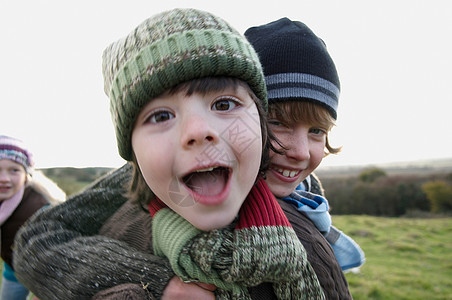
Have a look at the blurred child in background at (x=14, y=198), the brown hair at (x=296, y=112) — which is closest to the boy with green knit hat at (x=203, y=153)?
the brown hair at (x=296, y=112)

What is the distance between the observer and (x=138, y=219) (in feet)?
4.06

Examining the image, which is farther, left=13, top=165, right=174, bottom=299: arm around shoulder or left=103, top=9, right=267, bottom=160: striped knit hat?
left=13, top=165, right=174, bottom=299: arm around shoulder

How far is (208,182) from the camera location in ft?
2.64

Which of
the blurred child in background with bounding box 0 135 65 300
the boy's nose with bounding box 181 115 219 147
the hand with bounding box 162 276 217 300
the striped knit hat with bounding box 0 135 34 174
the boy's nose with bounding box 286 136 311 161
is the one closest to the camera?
the boy's nose with bounding box 181 115 219 147

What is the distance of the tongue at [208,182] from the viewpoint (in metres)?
0.79

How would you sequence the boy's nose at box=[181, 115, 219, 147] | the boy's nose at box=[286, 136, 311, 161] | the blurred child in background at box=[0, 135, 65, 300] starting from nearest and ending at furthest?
the boy's nose at box=[181, 115, 219, 147] < the boy's nose at box=[286, 136, 311, 161] < the blurred child in background at box=[0, 135, 65, 300]

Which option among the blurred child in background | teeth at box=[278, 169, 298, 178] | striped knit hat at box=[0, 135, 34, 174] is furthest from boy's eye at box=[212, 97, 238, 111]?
striped knit hat at box=[0, 135, 34, 174]

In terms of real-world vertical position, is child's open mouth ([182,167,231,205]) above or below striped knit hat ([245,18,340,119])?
below

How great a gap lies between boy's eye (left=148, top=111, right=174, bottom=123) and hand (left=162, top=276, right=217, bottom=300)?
1.68 feet

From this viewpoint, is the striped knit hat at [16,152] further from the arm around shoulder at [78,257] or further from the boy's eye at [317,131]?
the boy's eye at [317,131]

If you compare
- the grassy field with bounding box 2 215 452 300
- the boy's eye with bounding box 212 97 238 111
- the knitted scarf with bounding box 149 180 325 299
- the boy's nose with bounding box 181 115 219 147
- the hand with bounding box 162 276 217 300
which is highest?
the boy's eye with bounding box 212 97 238 111

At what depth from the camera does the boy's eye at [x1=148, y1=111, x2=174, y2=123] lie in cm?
81

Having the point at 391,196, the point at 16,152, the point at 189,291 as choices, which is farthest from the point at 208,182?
the point at 391,196

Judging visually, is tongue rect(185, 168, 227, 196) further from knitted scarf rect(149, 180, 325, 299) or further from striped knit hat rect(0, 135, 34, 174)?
striped knit hat rect(0, 135, 34, 174)
